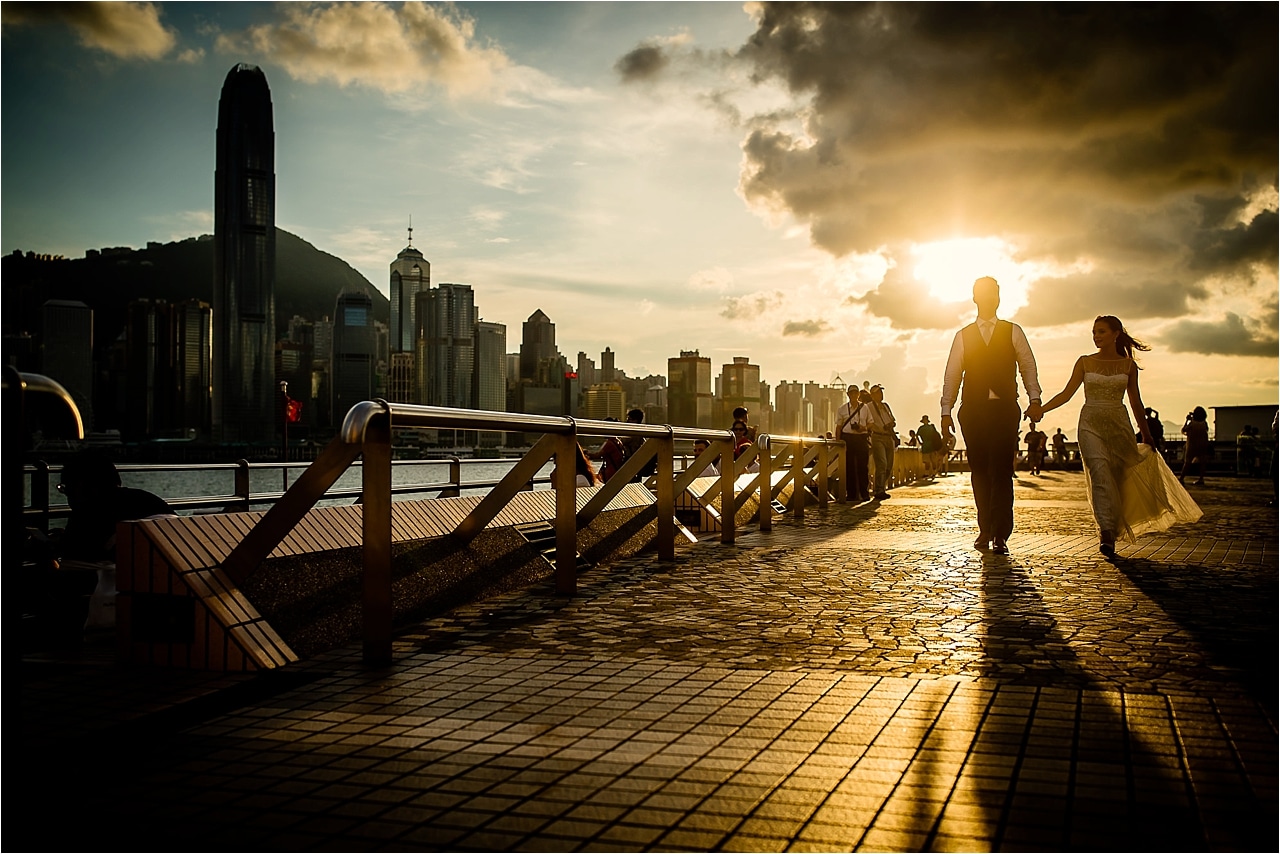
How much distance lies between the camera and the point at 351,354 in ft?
597

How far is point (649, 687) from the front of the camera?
177 inches

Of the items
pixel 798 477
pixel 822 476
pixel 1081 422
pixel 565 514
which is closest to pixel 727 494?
pixel 1081 422

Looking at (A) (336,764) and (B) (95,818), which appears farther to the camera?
(A) (336,764)

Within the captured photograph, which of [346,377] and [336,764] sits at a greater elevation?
[346,377]

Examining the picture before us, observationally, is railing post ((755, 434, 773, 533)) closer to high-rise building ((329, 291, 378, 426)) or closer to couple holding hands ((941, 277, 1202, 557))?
couple holding hands ((941, 277, 1202, 557))

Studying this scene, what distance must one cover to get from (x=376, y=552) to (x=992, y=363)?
7.00 m

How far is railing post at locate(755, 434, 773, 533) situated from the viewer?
13.3 m

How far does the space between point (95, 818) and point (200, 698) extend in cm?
121

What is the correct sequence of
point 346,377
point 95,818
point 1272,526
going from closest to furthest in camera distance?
point 95,818
point 1272,526
point 346,377

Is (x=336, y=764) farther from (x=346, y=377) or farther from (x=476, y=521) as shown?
(x=346, y=377)

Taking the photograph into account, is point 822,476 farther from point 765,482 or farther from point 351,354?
point 351,354

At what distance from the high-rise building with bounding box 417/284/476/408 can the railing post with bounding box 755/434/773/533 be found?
140019 mm

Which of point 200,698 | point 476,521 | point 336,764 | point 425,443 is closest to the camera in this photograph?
point 336,764

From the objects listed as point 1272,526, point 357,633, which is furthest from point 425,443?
point 357,633
